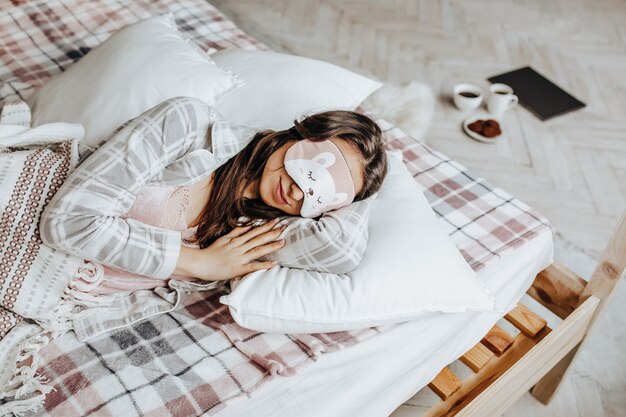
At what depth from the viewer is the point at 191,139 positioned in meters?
1.23

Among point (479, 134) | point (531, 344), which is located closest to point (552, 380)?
point (531, 344)

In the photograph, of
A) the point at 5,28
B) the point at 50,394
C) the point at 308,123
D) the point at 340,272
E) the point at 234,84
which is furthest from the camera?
the point at 5,28

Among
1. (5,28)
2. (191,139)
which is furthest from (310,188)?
(5,28)

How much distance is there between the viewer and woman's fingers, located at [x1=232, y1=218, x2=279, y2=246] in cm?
119

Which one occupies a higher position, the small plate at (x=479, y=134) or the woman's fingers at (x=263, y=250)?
the woman's fingers at (x=263, y=250)

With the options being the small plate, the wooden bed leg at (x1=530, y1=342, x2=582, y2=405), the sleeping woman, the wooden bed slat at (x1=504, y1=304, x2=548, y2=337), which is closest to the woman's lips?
the sleeping woman

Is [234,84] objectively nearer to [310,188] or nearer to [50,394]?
[310,188]

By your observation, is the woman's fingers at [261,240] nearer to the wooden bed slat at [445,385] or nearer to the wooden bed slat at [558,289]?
the wooden bed slat at [445,385]

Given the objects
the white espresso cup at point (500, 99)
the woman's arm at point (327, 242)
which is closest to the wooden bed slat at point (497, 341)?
the woman's arm at point (327, 242)

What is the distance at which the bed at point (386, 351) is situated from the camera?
1045mm

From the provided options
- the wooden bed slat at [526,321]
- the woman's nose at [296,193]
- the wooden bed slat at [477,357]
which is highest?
the woman's nose at [296,193]

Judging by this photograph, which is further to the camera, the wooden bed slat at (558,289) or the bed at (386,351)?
the wooden bed slat at (558,289)

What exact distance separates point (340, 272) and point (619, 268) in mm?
595

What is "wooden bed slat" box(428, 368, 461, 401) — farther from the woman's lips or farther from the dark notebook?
the dark notebook
